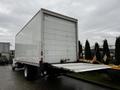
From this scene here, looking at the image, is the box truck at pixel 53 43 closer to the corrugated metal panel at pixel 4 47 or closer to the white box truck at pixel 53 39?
the white box truck at pixel 53 39

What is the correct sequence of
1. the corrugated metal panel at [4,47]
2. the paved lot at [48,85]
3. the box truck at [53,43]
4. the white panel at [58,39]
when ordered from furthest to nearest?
the corrugated metal panel at [4,47]
the paved lot at [48,85]
the white panel at [58,39]
the box truck at [53,43]

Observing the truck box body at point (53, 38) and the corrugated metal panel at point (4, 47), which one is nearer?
the truck box body at point (53, 38)

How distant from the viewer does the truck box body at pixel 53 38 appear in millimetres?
5961

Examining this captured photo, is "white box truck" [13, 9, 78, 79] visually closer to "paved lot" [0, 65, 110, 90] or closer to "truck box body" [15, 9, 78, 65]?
"truck box body" [15, 9, 78, 65]

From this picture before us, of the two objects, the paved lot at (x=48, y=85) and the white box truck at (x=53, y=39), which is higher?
the white box truck at (x=53, y=39)

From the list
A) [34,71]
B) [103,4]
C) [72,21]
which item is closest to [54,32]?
[72,21]

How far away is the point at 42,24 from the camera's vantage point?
591 cm

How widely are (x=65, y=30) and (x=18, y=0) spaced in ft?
12.3

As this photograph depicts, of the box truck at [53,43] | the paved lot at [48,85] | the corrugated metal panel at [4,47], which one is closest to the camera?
the box truck at [53,43]

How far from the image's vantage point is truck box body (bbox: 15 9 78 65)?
19.6 ft

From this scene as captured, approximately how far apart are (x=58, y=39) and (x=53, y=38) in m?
0.32

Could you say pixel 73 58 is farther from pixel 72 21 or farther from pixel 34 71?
pixel 34 71

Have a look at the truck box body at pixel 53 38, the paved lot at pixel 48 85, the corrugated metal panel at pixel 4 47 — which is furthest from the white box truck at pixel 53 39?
the corrugated metal panel at pixel 4 47

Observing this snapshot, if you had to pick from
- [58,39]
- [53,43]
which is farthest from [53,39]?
[58,39]
